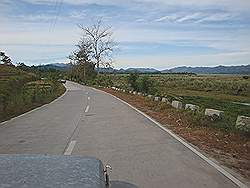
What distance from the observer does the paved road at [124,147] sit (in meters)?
7.02

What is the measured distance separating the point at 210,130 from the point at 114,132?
3.26m

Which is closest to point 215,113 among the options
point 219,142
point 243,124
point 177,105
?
point 243,124

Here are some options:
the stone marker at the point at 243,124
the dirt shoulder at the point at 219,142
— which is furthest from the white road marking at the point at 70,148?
the stone marker at the point at 243,124

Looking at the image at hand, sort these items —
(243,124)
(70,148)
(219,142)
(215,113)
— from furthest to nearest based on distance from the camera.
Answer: (215,113) → (243,124) → (219,142) → (70,148)

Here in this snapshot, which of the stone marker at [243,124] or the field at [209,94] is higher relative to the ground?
the stone marker at [243,124]

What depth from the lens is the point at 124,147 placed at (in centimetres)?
1008

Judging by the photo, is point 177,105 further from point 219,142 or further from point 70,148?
point 70,148

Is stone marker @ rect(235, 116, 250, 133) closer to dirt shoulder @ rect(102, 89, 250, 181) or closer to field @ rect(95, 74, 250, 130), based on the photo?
dirt shoulder @ rect(102, 89, 250, 181)

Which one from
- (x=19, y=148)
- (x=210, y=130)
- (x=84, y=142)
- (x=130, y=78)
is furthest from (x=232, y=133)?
(x=130, y=78)

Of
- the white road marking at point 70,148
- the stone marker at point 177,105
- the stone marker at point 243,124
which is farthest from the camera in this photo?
the stone marker at point 177,105

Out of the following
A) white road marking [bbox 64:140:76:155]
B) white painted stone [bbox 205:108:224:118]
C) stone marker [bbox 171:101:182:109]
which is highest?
white painted stone [bbox 205:108:224:118]

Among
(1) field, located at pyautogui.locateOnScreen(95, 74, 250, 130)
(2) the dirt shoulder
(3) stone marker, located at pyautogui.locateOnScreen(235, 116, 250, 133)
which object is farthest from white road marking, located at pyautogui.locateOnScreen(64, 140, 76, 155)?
(1) field, located at pyautogui.locateOnScreen(95, 74, 250, 130)

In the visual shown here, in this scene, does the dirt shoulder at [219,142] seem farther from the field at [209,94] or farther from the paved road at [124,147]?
the field at [209,94]

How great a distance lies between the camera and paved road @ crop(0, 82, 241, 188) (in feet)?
23.0
